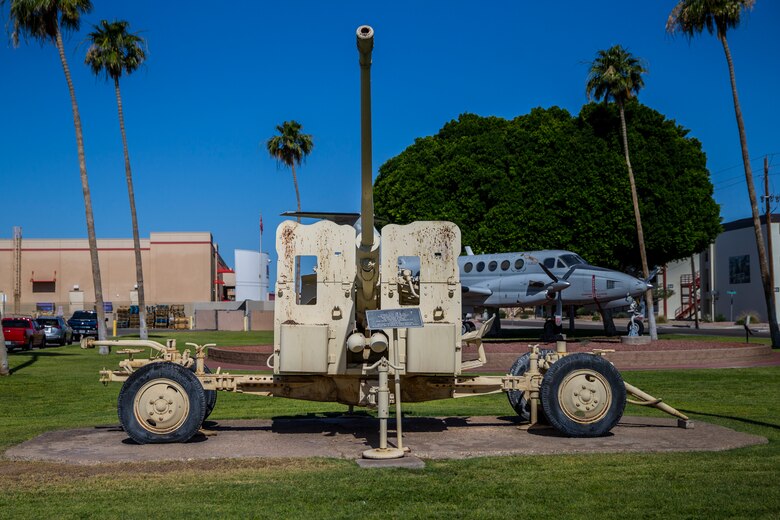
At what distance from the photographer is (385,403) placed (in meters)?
9.04

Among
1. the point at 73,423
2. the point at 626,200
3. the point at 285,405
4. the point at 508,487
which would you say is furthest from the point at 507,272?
the point at 508,487

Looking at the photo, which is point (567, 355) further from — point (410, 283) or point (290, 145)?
point (290, 145)

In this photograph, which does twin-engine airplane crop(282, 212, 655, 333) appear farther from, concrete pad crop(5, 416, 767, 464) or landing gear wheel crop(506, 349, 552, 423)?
concrete pad crop(5, 416, 767, 464)

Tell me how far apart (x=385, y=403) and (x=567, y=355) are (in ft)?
7.57

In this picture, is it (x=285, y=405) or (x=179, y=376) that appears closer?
(x=179, y=376)

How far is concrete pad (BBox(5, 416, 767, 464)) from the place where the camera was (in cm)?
895

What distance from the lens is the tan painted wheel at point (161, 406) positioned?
957 centimetres

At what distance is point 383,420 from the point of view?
8953 millimetres

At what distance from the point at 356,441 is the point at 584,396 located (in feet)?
8.38

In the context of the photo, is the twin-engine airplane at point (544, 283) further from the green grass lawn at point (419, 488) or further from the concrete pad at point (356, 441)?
the green grass lawn at point (419, 488)

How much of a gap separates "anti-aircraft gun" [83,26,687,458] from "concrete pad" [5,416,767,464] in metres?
0.37

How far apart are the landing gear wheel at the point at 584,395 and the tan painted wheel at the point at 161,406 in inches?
154

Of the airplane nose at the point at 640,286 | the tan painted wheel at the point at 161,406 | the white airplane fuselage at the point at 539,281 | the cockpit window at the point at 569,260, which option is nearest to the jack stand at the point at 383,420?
the tan painted wheel at the point at 161,406

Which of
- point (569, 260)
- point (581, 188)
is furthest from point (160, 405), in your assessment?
point (581, 188)
